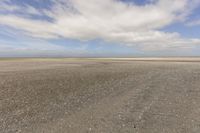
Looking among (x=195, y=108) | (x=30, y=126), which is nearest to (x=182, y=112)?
(x=195, y=108)

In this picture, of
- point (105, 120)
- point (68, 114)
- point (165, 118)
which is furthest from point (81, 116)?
point (165, 118)

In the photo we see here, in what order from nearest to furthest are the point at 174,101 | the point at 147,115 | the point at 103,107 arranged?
the point at 147,115 → the point at 103,107 → the point at 174,101

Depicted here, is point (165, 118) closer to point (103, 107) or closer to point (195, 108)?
point (195, 108)

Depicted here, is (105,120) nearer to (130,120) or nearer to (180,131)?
(130,120)

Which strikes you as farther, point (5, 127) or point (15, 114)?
point (15, 114)

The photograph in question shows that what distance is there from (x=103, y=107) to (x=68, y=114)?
2.12 meters

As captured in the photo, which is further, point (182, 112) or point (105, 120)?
point (182, 112)

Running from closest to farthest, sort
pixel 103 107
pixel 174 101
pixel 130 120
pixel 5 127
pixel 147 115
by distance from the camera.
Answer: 1. pixel 5 127
2. pixel 130 120
3. pixel 147 115
4. pixel 103 107
5. pixel 174 101

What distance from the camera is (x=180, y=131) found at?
5730 mm

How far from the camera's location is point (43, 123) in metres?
6.57

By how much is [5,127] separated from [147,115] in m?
6.68

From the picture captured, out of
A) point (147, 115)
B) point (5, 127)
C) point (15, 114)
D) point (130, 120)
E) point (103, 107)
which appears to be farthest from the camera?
Result: point (103, 107)

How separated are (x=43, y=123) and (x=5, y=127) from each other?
62.5 inches

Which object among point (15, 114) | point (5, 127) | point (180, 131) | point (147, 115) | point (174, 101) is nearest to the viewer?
point (180, 131)
